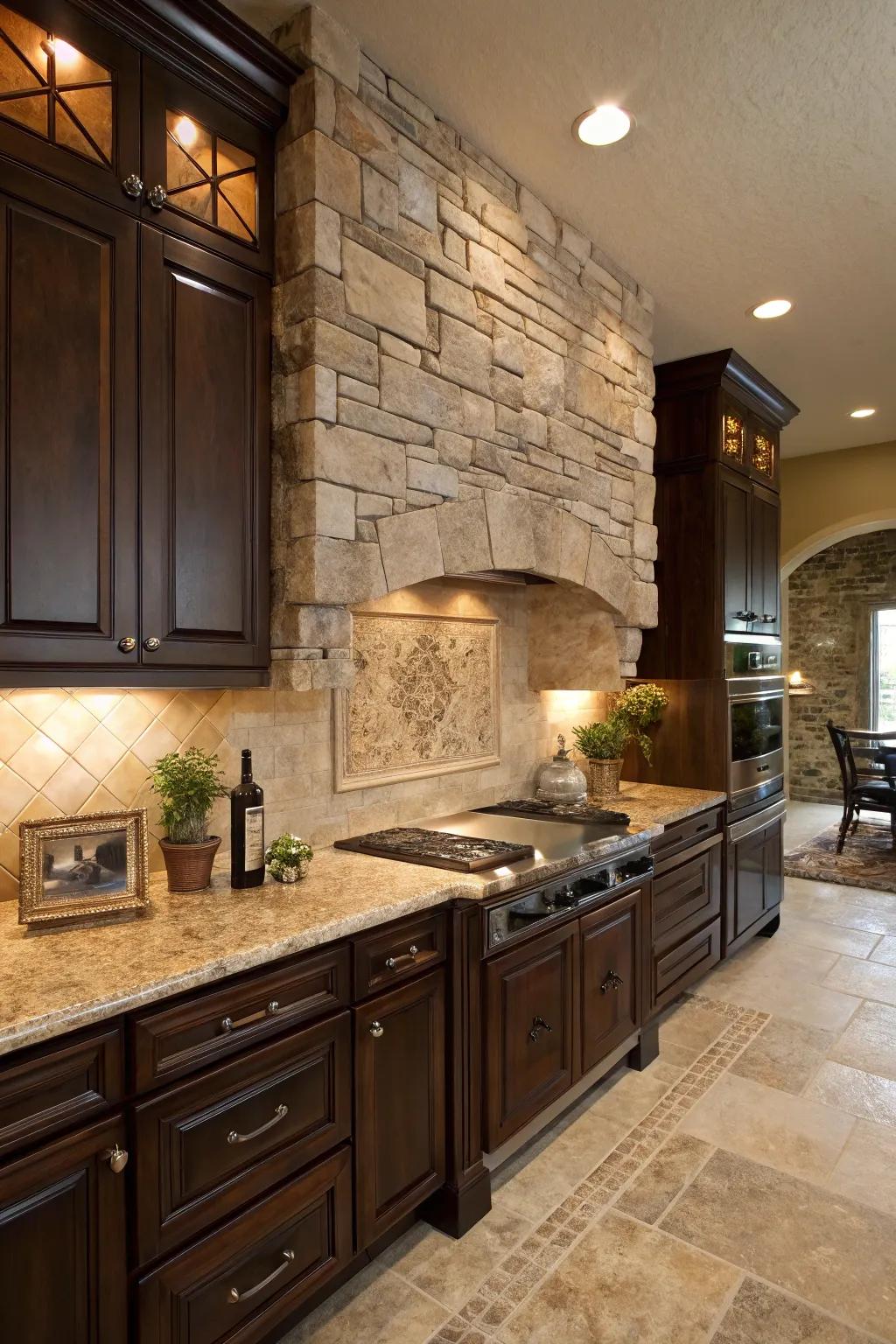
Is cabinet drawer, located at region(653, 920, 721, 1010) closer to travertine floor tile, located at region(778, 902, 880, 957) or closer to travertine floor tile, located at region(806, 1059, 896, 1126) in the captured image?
travertine floor tile, located at region(806, 1059, 896, 1126)

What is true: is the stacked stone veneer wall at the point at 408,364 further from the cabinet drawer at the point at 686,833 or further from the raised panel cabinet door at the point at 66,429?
the cabinet drawer at the point at 686,833

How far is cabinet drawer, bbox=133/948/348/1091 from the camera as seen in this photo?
4.77 feet

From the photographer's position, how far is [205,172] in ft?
6.55

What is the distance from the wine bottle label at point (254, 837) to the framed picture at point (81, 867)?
292 mm

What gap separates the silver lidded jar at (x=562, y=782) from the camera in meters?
3.42

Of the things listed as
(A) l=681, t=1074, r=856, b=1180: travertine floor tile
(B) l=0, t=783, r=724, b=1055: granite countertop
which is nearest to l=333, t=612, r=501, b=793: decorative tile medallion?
(B) l=0, t=783, r=724, b=1055: granite countertop

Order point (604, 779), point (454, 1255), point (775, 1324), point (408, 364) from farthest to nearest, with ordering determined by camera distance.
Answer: point (604, 779), point (408, 364), point (454, 1255), point (775, 1324)

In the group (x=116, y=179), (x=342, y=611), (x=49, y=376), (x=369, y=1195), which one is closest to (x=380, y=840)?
(x=342, y=611)

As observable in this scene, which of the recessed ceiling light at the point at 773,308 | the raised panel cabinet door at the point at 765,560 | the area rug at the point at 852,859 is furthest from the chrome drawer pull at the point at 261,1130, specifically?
the area rug at the point at 852,859

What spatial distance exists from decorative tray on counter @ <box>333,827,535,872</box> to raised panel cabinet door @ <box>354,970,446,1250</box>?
0.33 meters

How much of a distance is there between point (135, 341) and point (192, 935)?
1.34 m

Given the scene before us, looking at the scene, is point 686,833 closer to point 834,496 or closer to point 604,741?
point 604,741

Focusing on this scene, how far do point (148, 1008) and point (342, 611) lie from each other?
1.14 metres

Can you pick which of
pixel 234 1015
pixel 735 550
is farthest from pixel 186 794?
pixel 735 550
